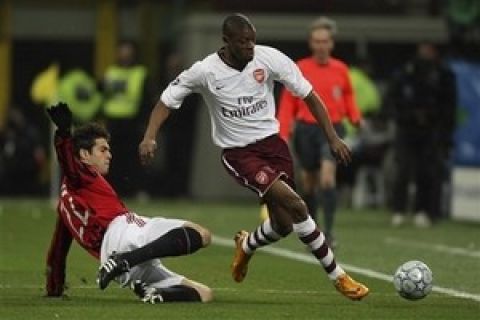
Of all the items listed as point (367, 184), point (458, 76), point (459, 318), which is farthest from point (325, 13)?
point (459, 318)

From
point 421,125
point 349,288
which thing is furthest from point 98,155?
point 421,125

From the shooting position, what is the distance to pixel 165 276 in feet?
40.2

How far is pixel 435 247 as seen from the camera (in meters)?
18.5

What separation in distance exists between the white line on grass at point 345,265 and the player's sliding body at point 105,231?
1.96 m

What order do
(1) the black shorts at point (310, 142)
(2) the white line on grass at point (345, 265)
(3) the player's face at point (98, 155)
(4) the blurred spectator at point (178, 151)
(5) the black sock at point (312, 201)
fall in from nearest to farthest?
(3) the player's face at point (98, 155)
(2) the white line on grass at point (345, 265)
(1) the black shorts at point (310, 142)
(5) the black sock at point (312, 201)
(4) the blurred spectator at point (178, 151)

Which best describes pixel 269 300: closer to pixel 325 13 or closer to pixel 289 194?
pixel 289 194

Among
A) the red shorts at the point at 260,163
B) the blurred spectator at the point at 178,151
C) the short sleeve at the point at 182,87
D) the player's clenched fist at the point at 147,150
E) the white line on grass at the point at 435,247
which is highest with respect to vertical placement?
the short sleeve at the point at 182,87

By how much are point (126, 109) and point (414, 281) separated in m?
15.5

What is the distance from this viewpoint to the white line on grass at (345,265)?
1312 cm

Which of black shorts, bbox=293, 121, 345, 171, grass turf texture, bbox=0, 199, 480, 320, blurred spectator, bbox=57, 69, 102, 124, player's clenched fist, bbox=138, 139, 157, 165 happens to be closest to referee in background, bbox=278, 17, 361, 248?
black shorts, bbox=293, 121, 345, 171

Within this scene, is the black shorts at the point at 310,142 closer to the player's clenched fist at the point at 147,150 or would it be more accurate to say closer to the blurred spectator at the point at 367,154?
→ the player's clenched fist at the point at 147,150

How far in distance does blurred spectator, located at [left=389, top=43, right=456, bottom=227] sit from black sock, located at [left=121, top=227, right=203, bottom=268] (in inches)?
421

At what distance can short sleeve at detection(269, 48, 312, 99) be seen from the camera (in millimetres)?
12891

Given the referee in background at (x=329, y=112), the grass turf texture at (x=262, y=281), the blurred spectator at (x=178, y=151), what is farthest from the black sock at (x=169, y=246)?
the blurred spectator at (x=178, y=151)
